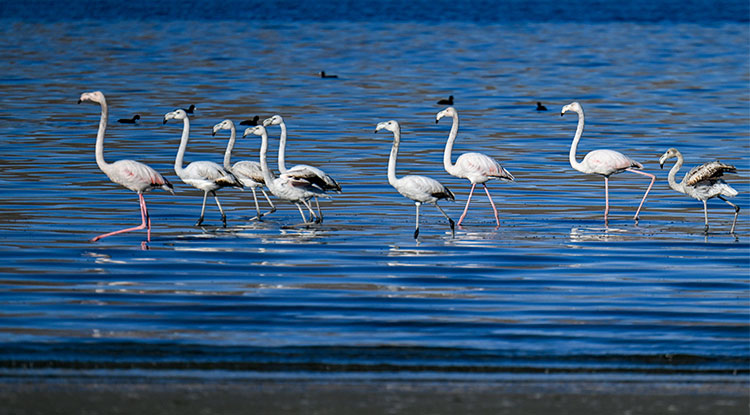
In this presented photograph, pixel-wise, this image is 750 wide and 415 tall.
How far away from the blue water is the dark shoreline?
0.36 meters

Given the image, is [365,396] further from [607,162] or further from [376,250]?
[607,162]

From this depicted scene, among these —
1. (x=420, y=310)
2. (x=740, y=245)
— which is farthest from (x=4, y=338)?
(x=740, y=245)

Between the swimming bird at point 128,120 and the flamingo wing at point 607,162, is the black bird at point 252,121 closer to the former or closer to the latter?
the swimming bird at point 128,120

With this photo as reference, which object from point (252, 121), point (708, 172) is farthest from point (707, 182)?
point (252, 121)

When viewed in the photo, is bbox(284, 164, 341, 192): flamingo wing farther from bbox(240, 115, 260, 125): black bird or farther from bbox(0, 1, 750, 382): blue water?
bbox(240, 115, 260, 125): black bird

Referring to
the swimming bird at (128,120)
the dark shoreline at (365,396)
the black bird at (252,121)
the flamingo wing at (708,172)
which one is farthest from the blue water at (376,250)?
the black bird at (252,121)

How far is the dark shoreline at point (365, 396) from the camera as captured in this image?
7.62 metres

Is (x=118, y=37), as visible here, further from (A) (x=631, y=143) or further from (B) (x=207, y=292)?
(B) (x=207, y=292)

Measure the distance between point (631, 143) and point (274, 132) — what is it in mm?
8199

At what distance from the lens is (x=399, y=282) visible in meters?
12.1

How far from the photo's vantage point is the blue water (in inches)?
368

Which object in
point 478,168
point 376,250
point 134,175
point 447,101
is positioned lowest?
point 376,250

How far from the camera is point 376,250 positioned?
1382cm

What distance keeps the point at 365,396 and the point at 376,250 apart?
19.2 ft
